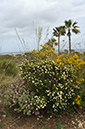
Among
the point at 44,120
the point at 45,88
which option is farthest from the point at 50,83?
the point at 44,120

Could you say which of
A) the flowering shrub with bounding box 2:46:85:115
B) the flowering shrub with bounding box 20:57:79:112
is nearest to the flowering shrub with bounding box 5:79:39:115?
the flowering shrub with bounding box 2:46:85:115

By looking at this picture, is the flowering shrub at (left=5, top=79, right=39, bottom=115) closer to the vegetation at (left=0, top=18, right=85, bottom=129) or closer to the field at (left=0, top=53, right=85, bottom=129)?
the vegetation at (left=0, top=18, right=85, bottom=129)

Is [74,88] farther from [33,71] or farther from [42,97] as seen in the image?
[33,71]

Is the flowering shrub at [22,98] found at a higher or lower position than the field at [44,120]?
higher

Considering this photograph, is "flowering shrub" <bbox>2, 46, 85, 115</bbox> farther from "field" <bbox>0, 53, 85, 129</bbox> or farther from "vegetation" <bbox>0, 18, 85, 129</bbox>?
"field" <bbox>0, 53, 85, 129</bbox>

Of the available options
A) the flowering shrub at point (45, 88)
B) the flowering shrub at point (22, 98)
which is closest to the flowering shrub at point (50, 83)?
the flowering shrub at point (45, 88)

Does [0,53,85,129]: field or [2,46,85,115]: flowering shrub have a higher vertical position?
[2,46,85,115]: flowering shrub

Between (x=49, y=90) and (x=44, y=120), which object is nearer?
(x=49, y=90)

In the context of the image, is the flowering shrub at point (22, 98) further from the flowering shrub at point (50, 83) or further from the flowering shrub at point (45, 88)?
the flowering shrub at point (50, 83)

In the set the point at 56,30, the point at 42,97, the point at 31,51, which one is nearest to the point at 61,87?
the point at 42,97

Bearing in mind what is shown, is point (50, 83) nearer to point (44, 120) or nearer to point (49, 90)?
point (49, 90)

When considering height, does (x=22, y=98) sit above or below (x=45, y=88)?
below

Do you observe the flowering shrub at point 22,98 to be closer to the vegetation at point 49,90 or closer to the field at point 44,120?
the vegetation at point 49,90

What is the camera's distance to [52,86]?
274cm
